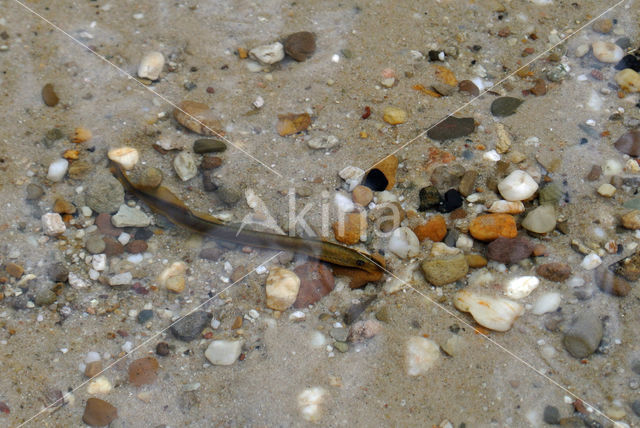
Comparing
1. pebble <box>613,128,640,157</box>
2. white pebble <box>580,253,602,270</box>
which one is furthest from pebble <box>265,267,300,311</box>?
pebble <box>613,128,640,157</box>

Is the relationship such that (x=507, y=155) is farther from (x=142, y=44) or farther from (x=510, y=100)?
(x=142, y=44)

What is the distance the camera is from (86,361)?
2.87 m

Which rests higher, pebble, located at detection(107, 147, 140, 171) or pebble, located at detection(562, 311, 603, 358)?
pebble, located at detection(107, 147, 140, 171)

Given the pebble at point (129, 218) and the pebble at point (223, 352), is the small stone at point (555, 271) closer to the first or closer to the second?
the pebble at point (223, 352)

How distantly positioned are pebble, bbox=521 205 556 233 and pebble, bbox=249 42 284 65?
6.36 feet

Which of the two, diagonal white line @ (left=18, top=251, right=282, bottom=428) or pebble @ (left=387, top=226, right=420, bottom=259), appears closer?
diagonal white line @ (left=18, top=251, right=282, bottom=428)

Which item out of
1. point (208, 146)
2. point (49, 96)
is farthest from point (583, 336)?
point (49, 96)

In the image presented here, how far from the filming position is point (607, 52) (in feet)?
12.9

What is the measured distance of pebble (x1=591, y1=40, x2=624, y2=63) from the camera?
392 cm

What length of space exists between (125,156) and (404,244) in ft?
5.74

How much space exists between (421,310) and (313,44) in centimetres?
202

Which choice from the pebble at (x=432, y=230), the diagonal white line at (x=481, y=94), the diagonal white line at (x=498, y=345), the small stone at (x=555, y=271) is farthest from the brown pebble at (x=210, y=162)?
the small stone at (x=555, y=271)

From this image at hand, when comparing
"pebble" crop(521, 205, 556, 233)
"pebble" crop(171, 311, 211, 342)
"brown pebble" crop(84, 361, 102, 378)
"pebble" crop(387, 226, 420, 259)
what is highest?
"pebble" crop(521, 205, 556, 233)

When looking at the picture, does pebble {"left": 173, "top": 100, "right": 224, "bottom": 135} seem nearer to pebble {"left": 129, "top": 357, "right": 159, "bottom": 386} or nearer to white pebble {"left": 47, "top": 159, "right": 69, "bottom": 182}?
white pebble {"left": 47, "top": 159, "right": 69, "bottom": 182}
